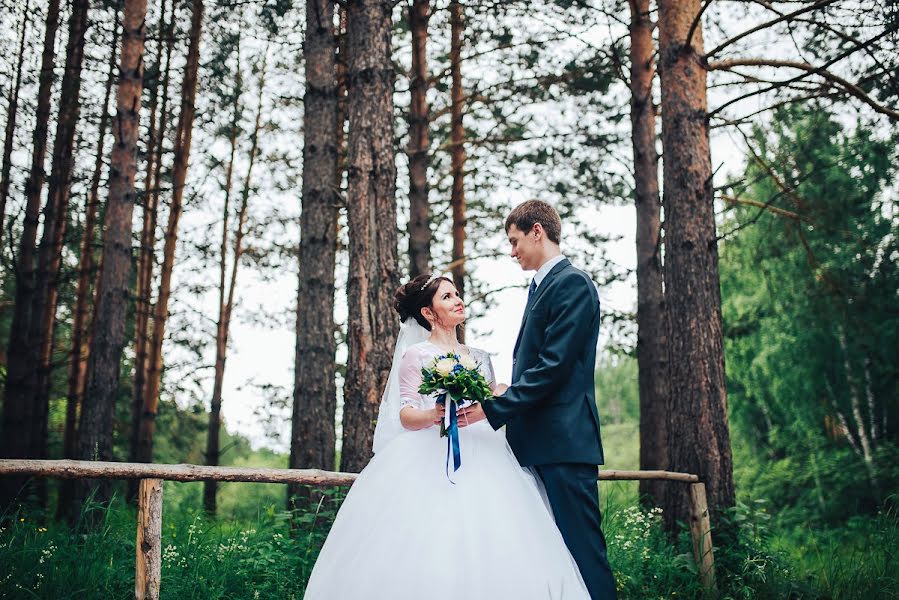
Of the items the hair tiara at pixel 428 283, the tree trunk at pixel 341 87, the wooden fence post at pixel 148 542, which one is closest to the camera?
the wooden fence post at pixel 148 542

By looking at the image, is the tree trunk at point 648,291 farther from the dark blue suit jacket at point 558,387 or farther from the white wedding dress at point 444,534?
the white wedding dress at point 444,534

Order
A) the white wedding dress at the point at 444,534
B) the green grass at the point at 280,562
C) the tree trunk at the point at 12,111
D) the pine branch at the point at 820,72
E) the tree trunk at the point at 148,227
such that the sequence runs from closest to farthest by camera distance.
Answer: the white wedding dress at the point at 444,534
the green grass at the point at 280,562
the pine branch at the point at 820,72
the tree trunk at the point at 12,111
the tree trunk at the point at 148,227

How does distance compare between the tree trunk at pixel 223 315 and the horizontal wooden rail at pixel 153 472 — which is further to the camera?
the tree trunk at pixel 223 315

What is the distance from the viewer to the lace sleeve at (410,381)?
3.67 metres

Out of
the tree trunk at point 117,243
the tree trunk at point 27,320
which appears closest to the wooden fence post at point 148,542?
the tree trunk at point 117,243

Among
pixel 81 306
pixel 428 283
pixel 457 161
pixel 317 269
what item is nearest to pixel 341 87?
pixel 457 161

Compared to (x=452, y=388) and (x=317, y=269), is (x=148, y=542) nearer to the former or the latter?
(x=452, y=388)

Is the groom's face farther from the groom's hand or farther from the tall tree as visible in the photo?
the tall tree

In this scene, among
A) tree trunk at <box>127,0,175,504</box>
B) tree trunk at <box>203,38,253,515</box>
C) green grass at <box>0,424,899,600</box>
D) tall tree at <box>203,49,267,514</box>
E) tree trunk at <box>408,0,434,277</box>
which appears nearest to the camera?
green grass at <box>0,424,899,600</box>

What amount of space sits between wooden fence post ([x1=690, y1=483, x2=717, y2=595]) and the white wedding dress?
2.54m

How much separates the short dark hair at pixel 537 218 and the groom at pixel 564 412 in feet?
0.72

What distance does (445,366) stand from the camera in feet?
11.1

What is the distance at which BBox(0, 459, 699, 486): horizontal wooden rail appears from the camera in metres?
3.67

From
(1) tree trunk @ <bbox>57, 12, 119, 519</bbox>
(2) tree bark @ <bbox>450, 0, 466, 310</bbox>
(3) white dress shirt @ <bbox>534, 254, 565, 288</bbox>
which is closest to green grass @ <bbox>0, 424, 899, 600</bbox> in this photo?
(3) white dress shirt @ <bbox>534, 254, 565, 288</bbox>
